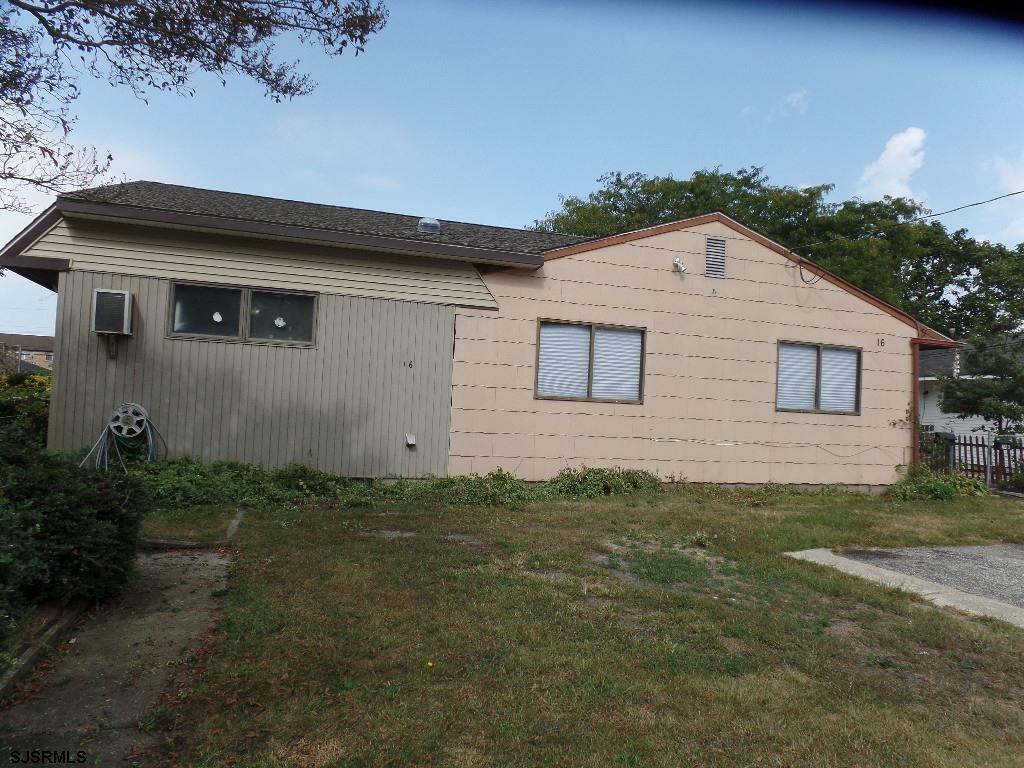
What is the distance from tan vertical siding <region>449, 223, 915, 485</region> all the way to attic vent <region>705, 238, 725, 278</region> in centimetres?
10

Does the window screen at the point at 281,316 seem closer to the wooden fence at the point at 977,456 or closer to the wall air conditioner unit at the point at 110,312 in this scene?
the wall air conditioner unit at the point at 110,312

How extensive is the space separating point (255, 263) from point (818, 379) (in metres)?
8.70

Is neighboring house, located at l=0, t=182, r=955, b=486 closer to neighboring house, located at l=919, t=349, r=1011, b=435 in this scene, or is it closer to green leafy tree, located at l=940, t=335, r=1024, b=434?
green leafy tree, located at l=940, t=335, r=1024, b=434

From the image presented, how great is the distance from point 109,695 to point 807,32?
16.2 ft

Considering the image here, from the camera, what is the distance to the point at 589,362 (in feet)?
35.1

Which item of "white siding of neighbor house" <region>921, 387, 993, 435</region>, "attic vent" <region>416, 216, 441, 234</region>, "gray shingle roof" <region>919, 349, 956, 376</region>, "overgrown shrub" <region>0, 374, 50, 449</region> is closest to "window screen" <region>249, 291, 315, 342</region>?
"attic vent" <region>416, 216, 441, 234</region>

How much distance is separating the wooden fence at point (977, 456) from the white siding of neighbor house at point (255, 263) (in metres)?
8.70

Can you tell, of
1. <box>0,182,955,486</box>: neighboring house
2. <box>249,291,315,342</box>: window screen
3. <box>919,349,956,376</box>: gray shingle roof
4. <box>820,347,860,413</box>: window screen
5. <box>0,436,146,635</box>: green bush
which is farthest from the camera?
<box>919,349,956,376</box>: gray shingle roof

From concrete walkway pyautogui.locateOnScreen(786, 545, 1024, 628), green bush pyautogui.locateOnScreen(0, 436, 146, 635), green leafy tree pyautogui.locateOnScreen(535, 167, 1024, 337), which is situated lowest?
concrete walkway pyautogui.locateOnScreen(786, 545, 1024, 628)

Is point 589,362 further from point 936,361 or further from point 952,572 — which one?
point 936,361

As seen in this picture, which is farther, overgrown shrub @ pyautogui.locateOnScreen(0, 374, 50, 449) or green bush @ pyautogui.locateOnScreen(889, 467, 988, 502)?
green bush @ pyautogui.locateOnScreen(889, 467, 988, 502)

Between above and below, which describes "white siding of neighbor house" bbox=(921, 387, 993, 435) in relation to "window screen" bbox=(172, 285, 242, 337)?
below

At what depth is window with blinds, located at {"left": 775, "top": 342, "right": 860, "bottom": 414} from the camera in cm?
1180

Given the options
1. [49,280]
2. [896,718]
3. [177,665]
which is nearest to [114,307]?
[49,280]
